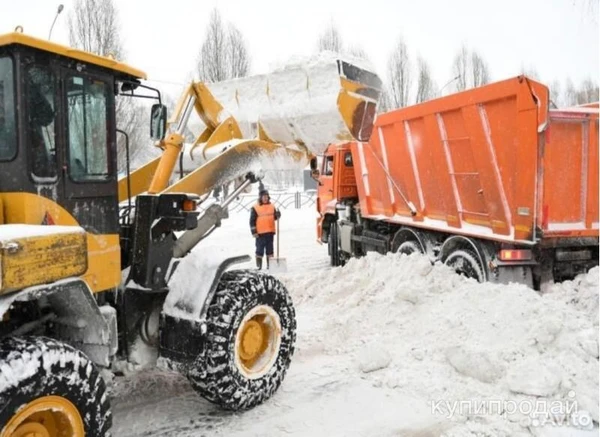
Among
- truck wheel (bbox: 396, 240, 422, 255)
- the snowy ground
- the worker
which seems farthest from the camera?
the worker

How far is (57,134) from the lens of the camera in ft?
10.0

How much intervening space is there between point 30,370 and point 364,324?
13.2ft

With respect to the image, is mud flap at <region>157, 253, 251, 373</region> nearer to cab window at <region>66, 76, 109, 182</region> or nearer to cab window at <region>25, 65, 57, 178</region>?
cab window at <region>66, 76, 109, 182</region>

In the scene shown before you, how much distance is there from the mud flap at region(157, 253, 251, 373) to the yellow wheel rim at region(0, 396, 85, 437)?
46.9 inches

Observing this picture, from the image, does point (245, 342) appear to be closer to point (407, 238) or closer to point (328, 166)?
point (407, 238)

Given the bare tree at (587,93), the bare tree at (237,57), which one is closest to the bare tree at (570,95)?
the bare tree at (587,93)

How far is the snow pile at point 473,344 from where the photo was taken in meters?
4.09

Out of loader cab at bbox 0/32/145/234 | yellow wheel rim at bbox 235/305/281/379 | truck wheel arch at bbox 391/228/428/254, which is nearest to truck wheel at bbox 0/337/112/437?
loader cab at bbox 0/32/145/234

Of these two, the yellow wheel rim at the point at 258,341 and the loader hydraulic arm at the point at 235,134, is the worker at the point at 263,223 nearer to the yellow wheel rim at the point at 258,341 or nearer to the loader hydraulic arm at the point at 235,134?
the loader hydraulic arm at the point at 235,134

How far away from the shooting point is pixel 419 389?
4492 mm

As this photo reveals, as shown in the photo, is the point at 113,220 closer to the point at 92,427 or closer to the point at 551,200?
the point at 92,427

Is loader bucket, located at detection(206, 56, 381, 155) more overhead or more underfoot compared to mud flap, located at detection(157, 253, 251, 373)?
more overhead

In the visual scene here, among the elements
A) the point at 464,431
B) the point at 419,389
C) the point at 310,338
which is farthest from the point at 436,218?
the point at 464,431

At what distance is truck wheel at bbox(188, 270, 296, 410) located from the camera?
3.84 meters
